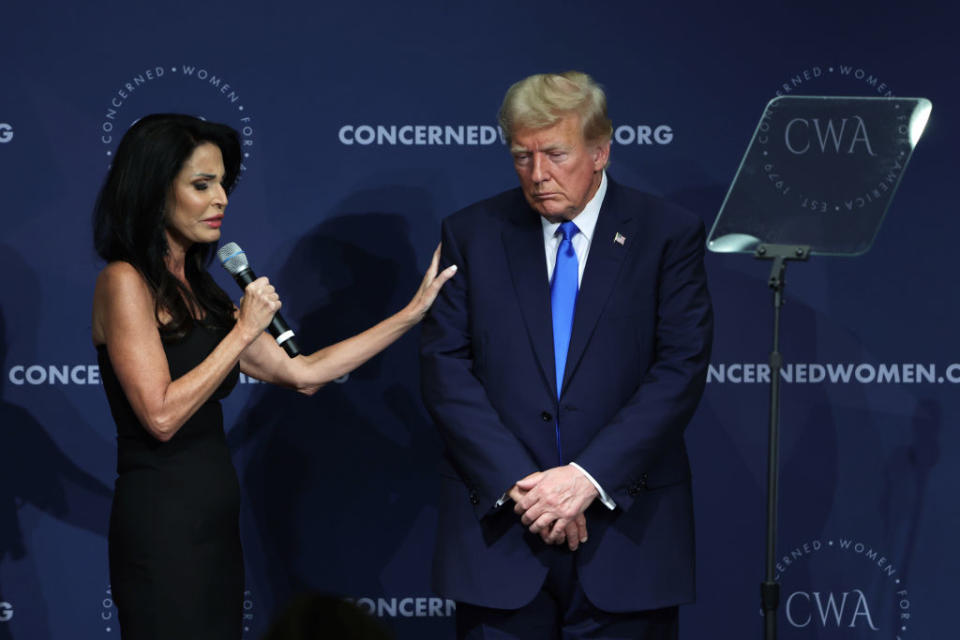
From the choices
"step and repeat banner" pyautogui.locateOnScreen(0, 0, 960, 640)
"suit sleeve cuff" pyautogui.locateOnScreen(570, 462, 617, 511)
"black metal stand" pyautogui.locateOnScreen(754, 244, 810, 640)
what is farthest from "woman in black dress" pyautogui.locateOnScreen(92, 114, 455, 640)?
"black metal stand" pyautogui.locateOnScreen(754, 244, 810, 640)

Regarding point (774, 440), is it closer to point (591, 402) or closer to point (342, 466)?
point (591, 402)

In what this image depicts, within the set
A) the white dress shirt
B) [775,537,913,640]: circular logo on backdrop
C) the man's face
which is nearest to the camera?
the man's face

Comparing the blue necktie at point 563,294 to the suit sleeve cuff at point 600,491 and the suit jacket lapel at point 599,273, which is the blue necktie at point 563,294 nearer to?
the suit jacket lapel at point 599,273

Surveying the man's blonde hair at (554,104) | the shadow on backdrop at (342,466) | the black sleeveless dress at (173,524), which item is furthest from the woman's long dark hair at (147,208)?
the shadow on backdrop at (342,466)

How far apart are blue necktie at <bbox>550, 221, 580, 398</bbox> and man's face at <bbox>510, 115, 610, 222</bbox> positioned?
0.08 meters

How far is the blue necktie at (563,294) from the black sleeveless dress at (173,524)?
2.84ft

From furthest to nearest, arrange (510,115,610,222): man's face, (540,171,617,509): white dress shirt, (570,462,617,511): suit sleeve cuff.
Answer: (540,171,617,509): white dress shirt
(510,115,610,222): man's face
(570,462,617,511): suit sleeve cuff

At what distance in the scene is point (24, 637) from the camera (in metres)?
4.02

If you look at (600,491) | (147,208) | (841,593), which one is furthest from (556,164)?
(841,593)

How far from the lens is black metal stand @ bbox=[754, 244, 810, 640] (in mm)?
3082

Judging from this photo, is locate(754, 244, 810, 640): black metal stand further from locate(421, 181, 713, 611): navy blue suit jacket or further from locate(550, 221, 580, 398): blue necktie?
locate(550, 221, 580, 398): blue necktie

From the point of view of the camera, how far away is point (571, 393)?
292 cm

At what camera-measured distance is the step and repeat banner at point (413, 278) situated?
3.97m

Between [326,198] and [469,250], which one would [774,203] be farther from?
[326,198]
